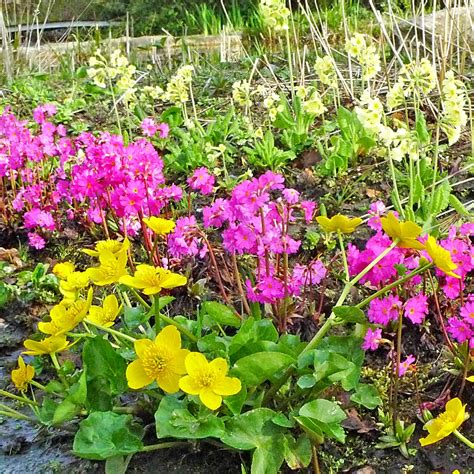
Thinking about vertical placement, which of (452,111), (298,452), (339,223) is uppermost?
(452,111)

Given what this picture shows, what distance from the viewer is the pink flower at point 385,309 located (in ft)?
5.78

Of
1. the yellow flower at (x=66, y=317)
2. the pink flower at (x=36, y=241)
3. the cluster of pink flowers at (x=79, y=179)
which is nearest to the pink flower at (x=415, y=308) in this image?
the yellow flower at (x=66, y=317)

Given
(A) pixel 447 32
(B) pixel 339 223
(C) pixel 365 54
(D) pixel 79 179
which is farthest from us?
(A) pixel 447 32

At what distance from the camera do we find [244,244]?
75.5 inches

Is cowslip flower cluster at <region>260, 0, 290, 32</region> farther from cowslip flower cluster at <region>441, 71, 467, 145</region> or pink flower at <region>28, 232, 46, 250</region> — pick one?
pink flower at <region>28, 232, 46, 250</region>

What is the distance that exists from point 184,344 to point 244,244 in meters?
0.32

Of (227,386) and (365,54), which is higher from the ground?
(365,54)

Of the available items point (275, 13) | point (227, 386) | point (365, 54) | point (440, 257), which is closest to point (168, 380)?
point (227, 386)

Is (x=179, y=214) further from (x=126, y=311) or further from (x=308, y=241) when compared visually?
(x=126, y=311)

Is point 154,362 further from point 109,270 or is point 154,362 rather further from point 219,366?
point 109,270

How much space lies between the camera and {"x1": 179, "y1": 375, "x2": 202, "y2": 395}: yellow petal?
4.71 ft

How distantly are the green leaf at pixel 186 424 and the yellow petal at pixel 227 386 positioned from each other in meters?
0.13

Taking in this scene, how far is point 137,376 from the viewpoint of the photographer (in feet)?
4.91

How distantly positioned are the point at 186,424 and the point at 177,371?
0.43 ft
